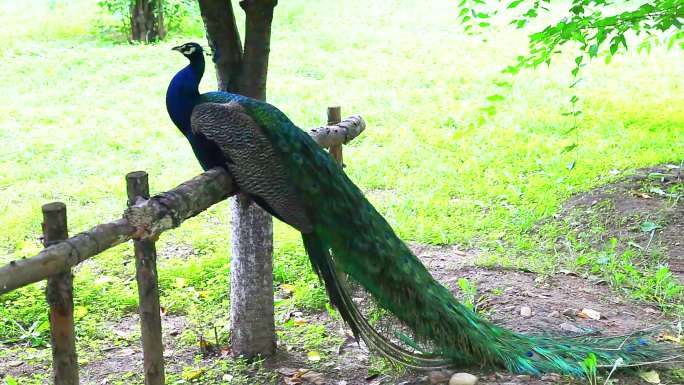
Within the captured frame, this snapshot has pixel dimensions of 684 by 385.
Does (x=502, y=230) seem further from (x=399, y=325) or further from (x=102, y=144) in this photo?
(x=102, y=144)

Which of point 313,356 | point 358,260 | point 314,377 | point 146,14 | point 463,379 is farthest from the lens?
point 146,14

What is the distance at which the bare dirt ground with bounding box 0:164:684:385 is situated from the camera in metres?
3.35

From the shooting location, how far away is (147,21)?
1077 cm

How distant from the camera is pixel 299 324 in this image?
13.0 feet

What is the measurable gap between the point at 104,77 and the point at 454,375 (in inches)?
281

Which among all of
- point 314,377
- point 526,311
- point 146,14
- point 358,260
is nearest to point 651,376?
point 526,311

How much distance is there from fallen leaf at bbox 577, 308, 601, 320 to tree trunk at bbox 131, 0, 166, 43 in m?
8.54

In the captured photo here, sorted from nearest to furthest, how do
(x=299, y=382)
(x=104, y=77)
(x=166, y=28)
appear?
(x=299, y=382) → (x=104, y=77) → (x=166, y=28)

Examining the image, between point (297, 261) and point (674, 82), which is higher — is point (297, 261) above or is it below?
below

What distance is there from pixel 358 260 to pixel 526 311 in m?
1.10

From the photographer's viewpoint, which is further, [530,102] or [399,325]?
[530,102]

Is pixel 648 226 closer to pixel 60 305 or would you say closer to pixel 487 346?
pixel 487 346

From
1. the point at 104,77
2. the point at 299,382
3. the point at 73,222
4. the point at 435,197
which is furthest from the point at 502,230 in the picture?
the point at 104,77

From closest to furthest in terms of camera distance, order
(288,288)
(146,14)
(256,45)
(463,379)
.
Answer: (463,379), (256,45), (288,288), (146,14)
